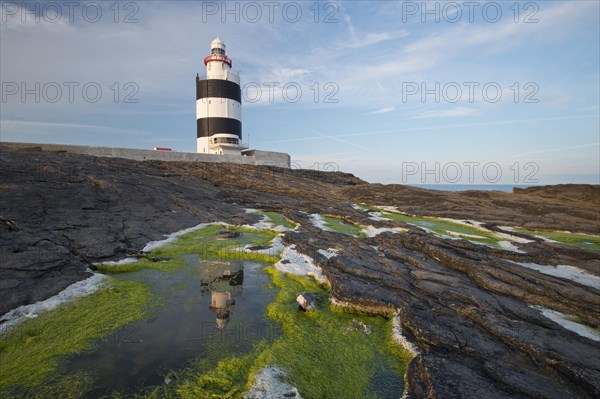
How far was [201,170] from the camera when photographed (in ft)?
130

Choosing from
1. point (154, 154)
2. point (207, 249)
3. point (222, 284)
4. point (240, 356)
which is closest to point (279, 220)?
point (207, 249)

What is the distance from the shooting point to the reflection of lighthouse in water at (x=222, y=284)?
32.6ft

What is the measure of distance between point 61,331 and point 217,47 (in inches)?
2215

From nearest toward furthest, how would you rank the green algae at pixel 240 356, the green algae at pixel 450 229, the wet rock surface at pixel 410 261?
the green algae at pixel 240 356, the wet rock surface at pixel 410 261, the green algae at pixel 450 229

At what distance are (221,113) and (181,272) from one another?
4395cm

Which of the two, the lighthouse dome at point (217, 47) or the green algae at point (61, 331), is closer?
the green algae at point (61, 331)

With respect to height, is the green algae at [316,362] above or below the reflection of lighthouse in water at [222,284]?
below

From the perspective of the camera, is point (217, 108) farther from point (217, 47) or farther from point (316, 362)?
point (316, 362)

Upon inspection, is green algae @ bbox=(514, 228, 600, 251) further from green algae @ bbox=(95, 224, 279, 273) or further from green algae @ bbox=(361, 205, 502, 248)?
green algae @ bbox=(95, 224, 279, 273)

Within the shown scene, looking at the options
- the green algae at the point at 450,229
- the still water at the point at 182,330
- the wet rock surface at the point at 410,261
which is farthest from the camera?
the green algae at the point at 450,229

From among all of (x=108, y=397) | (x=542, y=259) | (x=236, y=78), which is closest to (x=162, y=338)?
(x=108, y=397)

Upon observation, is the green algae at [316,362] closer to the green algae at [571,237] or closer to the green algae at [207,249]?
the green algae at [207,249]

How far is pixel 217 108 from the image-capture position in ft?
171

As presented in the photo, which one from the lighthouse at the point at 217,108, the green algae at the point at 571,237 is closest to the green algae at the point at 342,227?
the green algae at the point at 571,237
